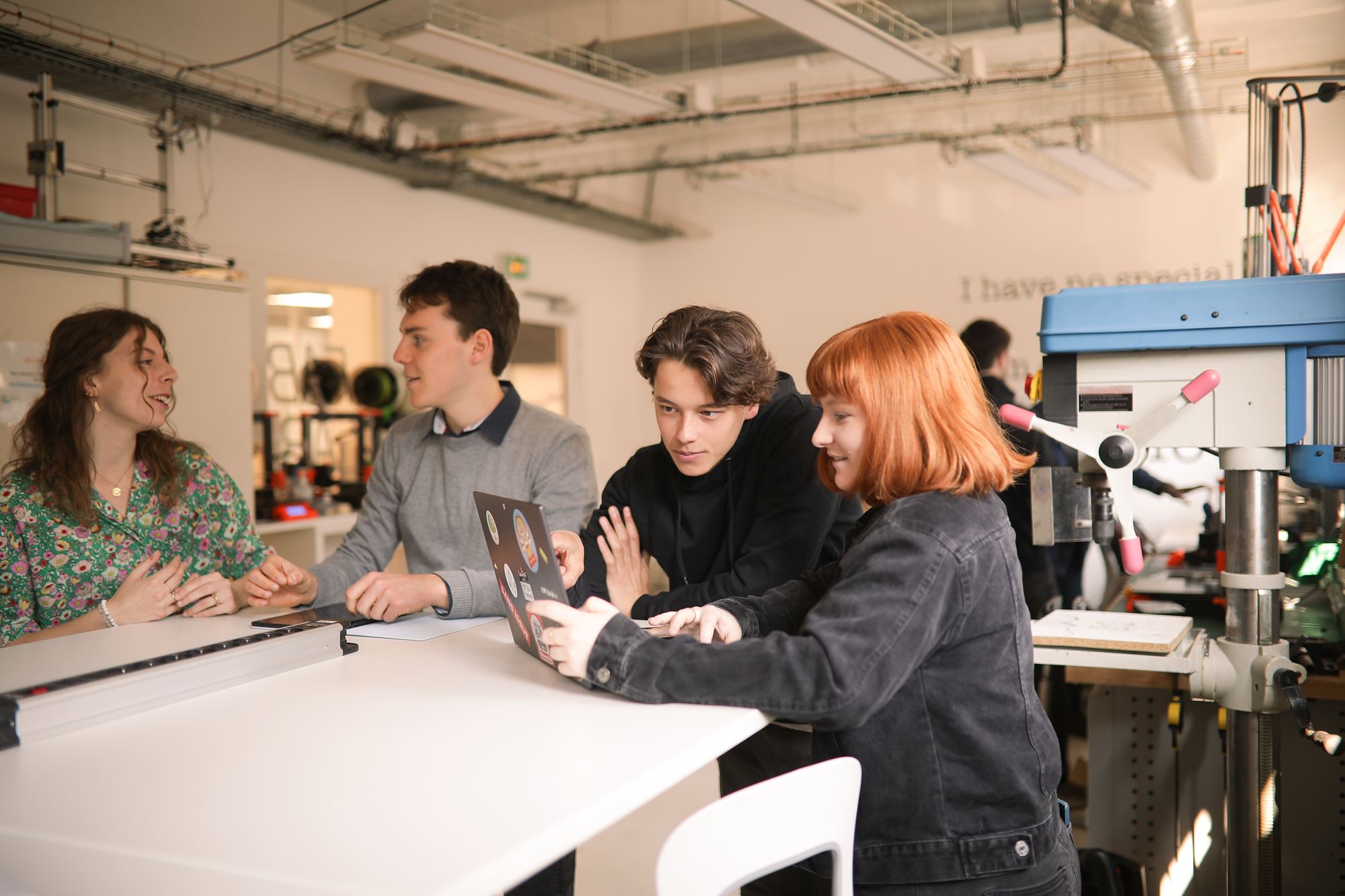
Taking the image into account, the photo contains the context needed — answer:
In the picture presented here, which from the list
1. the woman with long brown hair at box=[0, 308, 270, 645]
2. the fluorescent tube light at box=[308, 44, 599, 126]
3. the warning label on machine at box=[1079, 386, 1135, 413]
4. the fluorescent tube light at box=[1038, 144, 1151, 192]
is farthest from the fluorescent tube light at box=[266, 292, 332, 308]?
the warning label on machine at box=[1079, 386, 1135, 413]

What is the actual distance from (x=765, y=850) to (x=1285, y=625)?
1936mm

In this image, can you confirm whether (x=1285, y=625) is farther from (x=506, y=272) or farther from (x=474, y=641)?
(x=506, y=272)

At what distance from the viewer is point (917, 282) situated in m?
7.65

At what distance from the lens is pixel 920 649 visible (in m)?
1.19

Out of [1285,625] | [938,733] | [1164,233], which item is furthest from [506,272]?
[938,733]

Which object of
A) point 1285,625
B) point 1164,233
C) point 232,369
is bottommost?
point 1285,625

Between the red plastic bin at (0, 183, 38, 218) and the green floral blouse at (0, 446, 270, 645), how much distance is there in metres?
1.93

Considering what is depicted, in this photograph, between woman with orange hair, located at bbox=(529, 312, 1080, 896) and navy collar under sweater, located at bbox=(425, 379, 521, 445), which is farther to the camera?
navy collar under sweater, located at bbox=(425, 379, 521, 445)

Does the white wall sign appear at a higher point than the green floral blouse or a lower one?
higher

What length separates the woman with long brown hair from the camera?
81.4 inches

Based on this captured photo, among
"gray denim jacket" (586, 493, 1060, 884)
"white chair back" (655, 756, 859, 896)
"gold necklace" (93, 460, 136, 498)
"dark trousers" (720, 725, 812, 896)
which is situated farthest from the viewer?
"gold necklace" (93, 460, 136, 498)

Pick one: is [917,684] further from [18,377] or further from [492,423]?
[18,377]

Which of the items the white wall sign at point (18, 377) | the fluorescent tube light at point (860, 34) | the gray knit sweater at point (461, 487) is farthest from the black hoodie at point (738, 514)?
the white wall sign at point (18, 377)

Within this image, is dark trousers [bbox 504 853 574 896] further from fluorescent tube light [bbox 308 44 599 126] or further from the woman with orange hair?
fluorescent tube light [bbox 308 44 599 126]
